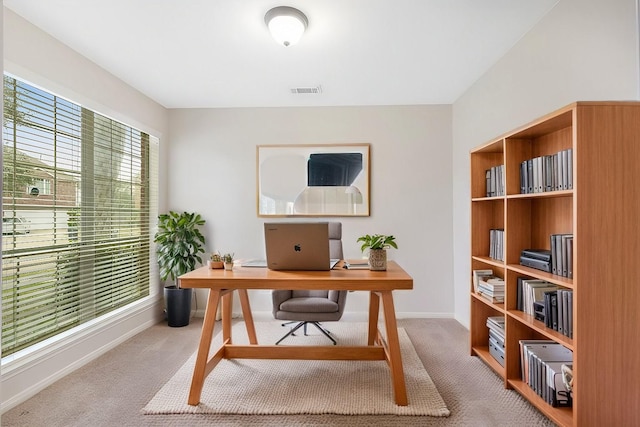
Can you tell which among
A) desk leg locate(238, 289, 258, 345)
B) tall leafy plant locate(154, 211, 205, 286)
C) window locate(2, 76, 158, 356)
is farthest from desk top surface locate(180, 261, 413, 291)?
tall leafy plant locate(154, 211, 205, 286)

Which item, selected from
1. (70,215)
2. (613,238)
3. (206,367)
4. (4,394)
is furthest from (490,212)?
(4,394)

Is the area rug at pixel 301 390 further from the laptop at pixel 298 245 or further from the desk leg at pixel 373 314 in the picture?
the laptop at pixel 298 245

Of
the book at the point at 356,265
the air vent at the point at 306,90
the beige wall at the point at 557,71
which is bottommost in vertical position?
the book at the point at 356,265

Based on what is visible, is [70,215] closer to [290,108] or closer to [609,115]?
[290,108]

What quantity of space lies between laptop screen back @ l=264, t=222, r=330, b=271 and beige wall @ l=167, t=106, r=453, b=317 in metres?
1.80

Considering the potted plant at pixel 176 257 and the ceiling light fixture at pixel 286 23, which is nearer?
the ceiling light fixture at pixel 286 23

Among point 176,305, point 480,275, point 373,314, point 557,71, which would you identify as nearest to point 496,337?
point 480,275

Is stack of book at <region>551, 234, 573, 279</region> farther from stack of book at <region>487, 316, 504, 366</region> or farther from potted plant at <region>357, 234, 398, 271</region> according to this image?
potted plant at <region>357, 234, 398, 271</region>

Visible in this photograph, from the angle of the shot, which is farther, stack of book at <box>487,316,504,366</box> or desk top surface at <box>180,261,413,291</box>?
stack of book at <box>487,316,504,366</box>

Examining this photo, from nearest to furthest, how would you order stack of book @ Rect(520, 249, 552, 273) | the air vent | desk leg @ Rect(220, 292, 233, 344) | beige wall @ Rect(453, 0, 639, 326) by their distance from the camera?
beige wall @ Rect(453, 0, 639, 326) → stack of book @ Rect(520, 249, 552, 273) → desk leg @ Rect(220, 292, 233, 344) → the air vent

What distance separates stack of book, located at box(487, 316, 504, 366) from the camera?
8.25 ft

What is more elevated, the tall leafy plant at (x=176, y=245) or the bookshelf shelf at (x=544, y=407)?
the tall leafy plant at (x=176, y=245)

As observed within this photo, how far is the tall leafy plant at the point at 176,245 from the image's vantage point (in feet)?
12.3

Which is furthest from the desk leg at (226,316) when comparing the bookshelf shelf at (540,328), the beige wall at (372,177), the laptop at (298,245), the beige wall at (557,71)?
the beige wall at (557,71)
